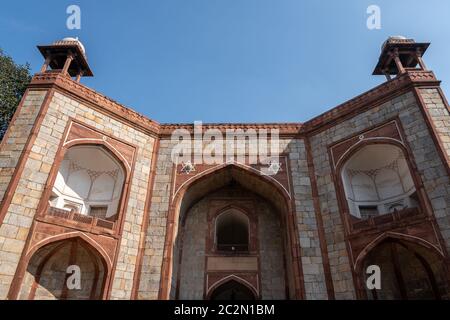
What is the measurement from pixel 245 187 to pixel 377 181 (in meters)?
5.37

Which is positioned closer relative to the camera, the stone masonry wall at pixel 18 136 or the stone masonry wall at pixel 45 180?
the stone masonry wall at pixel 45 180

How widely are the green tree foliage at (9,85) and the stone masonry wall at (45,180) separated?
5.29 metres

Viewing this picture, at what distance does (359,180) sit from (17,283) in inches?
467

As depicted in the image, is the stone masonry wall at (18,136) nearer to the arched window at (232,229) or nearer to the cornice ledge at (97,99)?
the cornice ledge at (97,99)

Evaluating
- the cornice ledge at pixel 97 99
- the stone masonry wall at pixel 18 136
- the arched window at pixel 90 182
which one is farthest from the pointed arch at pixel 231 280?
the stone masonry wall at pixel 18 136

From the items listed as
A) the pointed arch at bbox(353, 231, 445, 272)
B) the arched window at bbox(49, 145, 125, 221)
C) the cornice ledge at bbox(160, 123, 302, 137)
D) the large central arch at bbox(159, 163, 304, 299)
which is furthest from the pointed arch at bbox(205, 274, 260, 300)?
the cornice ledge at bbox(160, 123, 302, 137)

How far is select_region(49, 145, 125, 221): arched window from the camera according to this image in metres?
11.9

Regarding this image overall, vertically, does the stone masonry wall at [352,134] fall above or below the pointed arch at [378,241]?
above

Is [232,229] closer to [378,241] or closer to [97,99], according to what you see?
[378,241]

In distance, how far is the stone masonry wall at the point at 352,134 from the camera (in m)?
9.46

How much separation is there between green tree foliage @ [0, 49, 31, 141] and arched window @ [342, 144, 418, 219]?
15361mm

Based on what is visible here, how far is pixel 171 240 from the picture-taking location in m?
11.1

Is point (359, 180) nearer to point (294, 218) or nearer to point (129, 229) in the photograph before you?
point (294, 218)

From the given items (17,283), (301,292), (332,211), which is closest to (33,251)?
(17,283)
